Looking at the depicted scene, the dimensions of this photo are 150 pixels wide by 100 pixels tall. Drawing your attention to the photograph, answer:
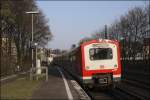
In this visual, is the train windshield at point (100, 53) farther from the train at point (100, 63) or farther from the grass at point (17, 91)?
the grass at point (17, 91)

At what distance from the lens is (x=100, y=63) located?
86.9ft

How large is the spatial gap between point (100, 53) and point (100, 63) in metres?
0.64

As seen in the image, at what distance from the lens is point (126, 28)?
2482 inches

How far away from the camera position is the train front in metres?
26.4

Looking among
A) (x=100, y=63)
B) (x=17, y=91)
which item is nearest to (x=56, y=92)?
(x=17, y=91)

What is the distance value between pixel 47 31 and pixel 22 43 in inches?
270

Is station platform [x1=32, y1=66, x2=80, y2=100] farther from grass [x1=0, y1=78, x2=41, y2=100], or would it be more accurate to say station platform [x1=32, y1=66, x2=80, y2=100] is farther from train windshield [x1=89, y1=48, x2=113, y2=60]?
train windshield [x1=89, y1=48, x2=113, y2=60]

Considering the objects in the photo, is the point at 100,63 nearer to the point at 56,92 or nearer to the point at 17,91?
the point at 56,92

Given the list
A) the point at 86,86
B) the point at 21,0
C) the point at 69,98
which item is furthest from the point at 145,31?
the point at 69,98

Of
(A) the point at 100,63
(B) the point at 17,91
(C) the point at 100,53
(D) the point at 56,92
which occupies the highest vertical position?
(C) the point at 100,53

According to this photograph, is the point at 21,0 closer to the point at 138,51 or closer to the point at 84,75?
the point at 138,51

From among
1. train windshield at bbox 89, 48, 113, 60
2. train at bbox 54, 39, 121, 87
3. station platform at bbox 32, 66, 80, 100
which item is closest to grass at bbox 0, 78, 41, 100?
station platform at bbox 32, 66, 80, 100

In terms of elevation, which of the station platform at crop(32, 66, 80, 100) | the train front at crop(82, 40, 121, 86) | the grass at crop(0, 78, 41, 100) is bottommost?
the station platform at crop(32, 66, 80, 100)

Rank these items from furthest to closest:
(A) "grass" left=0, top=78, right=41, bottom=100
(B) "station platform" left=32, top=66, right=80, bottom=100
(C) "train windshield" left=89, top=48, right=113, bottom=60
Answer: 1. (C) "train windshield" left=89, top=48, right=113, bottom=60
2. (B) "station platform" left=32, top=66, right=80, bottom=100
3. (A) "grass" left=0, top=78, right=41, bottom=100
